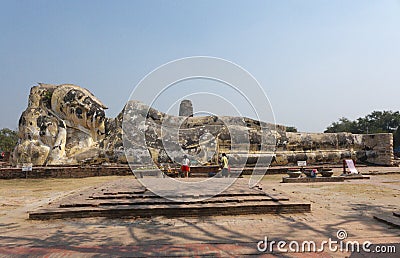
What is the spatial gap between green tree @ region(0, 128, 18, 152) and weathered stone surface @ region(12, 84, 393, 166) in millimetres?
27505

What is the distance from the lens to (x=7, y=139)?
3928 centimetres

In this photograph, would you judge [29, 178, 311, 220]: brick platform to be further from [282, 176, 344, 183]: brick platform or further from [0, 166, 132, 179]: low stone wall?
[0, 166, 132, 179]: low stone wall

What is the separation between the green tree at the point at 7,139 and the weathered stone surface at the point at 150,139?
27.5 metres

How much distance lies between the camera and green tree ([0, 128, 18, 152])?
38.2 metres

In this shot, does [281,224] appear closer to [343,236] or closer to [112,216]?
[343,236]

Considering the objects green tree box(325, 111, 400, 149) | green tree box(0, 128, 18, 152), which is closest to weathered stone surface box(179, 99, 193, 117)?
green tree box(0, 128, 18, 152)

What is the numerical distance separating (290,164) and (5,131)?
3867cm

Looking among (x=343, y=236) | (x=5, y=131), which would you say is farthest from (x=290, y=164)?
(x=5, y=131)

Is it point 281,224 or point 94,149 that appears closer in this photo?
point 281,224

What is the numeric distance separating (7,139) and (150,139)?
3313cm

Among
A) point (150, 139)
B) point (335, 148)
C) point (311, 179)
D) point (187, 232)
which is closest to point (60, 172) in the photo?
point (150, 139)

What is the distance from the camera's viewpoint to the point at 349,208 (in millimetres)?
5203

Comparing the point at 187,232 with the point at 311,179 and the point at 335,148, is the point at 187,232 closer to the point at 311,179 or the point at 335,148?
the point at 311,179

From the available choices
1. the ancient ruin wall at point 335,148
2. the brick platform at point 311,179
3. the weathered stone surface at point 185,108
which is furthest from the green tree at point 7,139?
the brick platform at point 311,179
